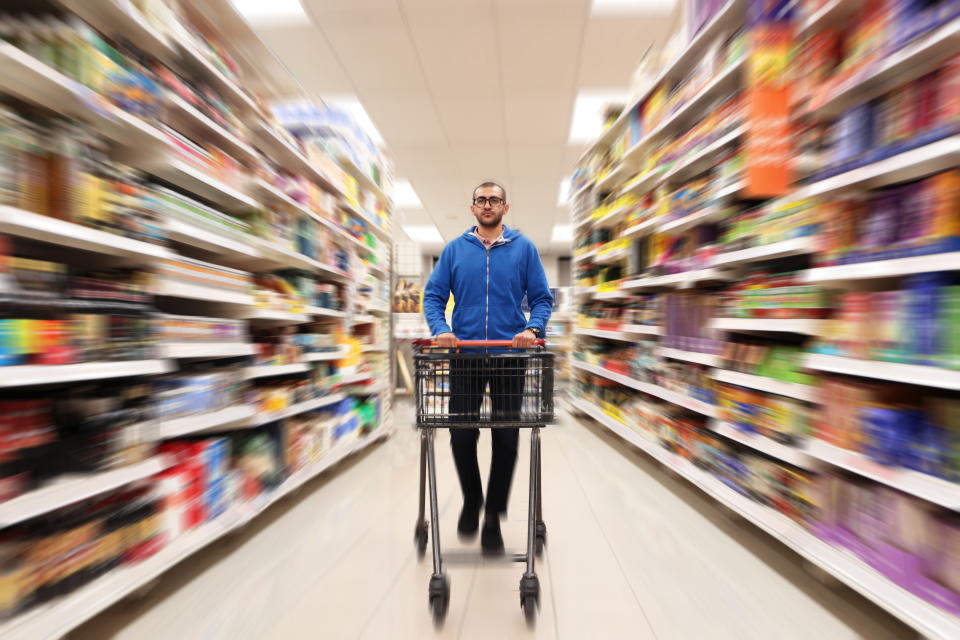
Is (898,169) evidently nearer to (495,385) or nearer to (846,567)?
(846,567)

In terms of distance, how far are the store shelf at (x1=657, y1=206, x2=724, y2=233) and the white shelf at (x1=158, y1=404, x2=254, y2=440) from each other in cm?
237

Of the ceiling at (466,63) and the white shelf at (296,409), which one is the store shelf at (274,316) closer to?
the white shelf at (296,409)

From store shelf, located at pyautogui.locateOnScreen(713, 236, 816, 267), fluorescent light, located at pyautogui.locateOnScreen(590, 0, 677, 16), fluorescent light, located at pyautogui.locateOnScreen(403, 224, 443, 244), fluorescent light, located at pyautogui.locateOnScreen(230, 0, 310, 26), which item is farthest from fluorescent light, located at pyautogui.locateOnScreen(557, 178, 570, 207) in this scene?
store shelf, located at pyautogui.locateOnScreen(713, 236, 816, 267)

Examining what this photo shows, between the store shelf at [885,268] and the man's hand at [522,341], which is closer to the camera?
the store shelf at [885,268]

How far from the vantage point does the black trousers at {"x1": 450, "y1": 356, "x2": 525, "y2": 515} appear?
151 centimetres

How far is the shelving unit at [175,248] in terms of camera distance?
1.17 meters

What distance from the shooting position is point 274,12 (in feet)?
11.7

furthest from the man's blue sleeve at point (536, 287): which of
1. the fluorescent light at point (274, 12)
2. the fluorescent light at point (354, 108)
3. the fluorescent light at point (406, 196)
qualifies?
the fluorescent light at point (406, 196)

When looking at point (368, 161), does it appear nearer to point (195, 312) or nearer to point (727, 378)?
point (195, 312)

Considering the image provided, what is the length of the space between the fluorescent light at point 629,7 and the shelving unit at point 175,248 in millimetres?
2396

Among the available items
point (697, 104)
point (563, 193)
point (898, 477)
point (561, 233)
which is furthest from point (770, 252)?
point (561, 233)

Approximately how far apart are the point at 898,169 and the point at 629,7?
2966mm

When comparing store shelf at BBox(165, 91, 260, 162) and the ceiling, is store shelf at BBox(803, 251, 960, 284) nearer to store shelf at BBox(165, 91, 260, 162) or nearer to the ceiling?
store shelf at BBox(165, 91, 260, 162)

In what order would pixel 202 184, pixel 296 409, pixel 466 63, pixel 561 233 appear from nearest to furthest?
pixel 202 184, pixel 296 409, pixel 466 63, pixel 561 233
